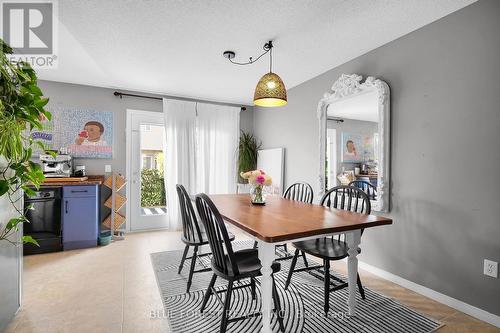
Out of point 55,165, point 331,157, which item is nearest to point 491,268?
point 331,157

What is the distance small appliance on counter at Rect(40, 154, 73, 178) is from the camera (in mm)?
3486

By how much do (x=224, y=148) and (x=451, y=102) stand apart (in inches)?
135

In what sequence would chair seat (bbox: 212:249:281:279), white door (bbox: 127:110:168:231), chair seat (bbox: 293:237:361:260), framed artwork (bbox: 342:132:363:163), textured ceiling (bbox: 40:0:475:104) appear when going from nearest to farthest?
chair seat (bbox: 212:249:281:279) → chair seat (bbox: 293:237:361:260) → textured ceiling (bbox: 40:0:475:104) → framed artwork (bbox: 342:132:363:163) → white door (bbox: 127:110:168:231)

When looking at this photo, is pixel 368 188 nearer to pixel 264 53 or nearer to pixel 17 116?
pixel 264 53

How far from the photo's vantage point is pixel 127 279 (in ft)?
8.32

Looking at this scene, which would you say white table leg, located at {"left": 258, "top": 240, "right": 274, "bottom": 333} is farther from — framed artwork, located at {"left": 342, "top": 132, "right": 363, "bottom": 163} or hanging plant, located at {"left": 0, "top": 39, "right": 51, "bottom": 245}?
framed artwork, located at {"left": 342, "top": 132, "right": 363, "bottom": 163}

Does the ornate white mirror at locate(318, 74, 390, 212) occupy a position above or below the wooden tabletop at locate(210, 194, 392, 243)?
above

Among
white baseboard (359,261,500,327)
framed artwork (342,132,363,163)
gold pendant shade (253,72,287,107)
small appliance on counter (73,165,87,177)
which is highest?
gold pendant shade (253,72,287,107)

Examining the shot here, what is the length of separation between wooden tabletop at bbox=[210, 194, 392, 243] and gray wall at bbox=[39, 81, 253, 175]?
8.93 ft

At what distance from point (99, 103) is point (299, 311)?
4.01 metres

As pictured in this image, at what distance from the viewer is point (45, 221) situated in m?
3.29

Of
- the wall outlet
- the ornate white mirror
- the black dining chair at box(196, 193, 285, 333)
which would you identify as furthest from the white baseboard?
the black dining chair at box(196, 193, 285, 333)

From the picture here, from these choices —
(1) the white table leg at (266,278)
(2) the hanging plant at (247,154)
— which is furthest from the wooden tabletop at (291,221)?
(2) the hanging plant at (247,154)

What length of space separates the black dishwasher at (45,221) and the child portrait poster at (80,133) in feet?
2.58
